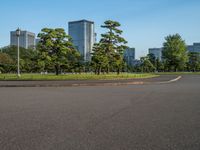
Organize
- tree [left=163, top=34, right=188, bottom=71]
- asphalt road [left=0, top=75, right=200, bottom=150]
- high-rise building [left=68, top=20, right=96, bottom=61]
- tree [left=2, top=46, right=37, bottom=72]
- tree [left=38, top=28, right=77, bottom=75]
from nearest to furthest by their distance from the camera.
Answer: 1. asphalt road [left=0, top=75, right=200, bottom=150]
2. tree [left=38, top=28, right=77, bottom=75]
3. tree [left=2, top=46, right=37, bottom=72]
4. tree [left=163, top=34, right=188, bottom=71]
5. high-rise building [left=68, top=20, right=96, bottom=61]

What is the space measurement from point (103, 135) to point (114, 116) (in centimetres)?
216

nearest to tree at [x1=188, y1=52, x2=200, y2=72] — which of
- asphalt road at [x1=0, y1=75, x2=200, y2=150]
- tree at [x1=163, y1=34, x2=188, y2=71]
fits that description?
tree at [x1=163, y1=34, x2=188, y2=71]

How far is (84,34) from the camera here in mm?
112750

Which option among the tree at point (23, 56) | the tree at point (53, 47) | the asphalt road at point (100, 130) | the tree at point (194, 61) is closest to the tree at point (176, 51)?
the tree at point (194, 61)

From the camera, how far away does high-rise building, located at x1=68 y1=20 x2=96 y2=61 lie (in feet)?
370

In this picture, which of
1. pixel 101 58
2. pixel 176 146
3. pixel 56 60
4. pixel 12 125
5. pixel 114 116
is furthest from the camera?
pixel 101 58

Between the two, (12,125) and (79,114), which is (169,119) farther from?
(12,125)

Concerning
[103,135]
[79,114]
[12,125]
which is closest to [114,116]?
[79,114]

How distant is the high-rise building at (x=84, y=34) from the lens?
112750 mm

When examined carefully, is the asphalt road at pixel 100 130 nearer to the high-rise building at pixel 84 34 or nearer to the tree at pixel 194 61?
the tree at pixel 194 61

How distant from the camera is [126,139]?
4762 mm

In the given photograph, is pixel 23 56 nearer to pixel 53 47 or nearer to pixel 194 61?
pixel 53 47

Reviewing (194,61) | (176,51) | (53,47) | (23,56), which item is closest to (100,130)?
(53,47)

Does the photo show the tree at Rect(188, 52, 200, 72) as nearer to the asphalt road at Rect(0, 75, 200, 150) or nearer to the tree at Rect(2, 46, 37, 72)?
the tree at Rect(2, 46, 37, 72)
